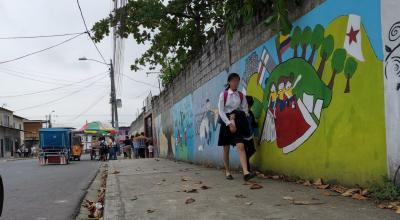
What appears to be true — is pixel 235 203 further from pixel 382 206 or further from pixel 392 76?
pixel 392 76

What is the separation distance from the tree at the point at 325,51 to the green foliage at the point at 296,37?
718 millimetres

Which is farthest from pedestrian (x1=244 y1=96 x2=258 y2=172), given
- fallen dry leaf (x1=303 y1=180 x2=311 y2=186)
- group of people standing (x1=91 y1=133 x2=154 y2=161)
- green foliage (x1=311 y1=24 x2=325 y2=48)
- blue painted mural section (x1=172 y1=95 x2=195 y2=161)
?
group of people standing (x1=91 y1=133 x2=154 y2=161)

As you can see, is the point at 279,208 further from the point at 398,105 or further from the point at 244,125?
the point at 244,125

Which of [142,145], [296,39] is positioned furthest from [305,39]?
[142,145]

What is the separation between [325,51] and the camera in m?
5.87

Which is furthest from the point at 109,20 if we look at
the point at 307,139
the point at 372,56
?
the point at 372,56

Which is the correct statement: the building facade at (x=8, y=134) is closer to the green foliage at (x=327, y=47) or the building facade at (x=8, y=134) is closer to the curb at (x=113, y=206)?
the curb at (x=113, y=206)

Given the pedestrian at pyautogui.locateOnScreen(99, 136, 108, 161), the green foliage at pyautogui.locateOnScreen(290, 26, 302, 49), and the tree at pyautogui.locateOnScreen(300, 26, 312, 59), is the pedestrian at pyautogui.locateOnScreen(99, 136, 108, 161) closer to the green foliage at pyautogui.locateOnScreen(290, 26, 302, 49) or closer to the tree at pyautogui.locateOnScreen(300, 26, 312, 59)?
the green foliage at pyautogui.locateOnScreen(290, 26, 302, 49)

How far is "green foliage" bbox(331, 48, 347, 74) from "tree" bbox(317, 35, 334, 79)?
13 cm

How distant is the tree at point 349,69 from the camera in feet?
17.1

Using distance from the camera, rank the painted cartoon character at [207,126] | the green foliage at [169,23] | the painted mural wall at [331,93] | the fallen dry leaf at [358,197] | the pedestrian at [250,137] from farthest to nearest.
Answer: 1. the green foliage at [169,23]
2. the painted cartoon character at [207,126]
3. the pedestrian at [250,137]
4. the fallen dry leaf at [358,197]
5. the painted mural wall at [331,93]

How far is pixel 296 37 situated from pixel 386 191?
2.69m

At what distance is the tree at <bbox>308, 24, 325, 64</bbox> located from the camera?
5.98m

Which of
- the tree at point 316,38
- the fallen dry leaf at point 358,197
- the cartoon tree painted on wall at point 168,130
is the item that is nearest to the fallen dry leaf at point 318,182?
the fallen dry leaf at point 358,197
